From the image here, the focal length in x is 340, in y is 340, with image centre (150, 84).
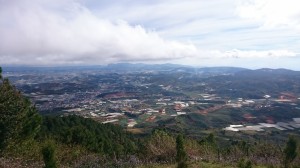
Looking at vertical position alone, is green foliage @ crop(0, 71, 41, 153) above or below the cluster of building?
above

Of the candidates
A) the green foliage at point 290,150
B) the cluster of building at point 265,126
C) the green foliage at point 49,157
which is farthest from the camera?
the cluster of building at point 265,126

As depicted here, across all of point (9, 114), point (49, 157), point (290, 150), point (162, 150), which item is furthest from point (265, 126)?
point (49, 157)

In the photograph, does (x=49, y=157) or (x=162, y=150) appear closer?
(x=49, y=157)

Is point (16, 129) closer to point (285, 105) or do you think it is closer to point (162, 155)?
point (162, 155)

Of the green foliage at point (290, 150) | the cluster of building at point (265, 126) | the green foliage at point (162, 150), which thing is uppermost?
the green foliage at point (290, 150)

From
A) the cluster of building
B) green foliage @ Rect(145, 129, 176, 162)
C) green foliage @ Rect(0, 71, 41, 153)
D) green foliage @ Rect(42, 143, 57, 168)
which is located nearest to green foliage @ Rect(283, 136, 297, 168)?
green foliage @ Rect(145, 129, 176, 162)

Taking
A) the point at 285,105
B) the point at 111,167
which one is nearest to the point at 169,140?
the point at 111,167

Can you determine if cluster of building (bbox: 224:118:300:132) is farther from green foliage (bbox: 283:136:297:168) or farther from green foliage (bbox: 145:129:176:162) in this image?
green foliage (bbox: 283:136:297:168)

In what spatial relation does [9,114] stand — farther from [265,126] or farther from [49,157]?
[265,126]

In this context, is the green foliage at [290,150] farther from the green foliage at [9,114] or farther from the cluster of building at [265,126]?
the cluster of building at [265,126]

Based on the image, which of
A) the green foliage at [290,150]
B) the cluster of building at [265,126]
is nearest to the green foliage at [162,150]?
the green foliage at [290,150]

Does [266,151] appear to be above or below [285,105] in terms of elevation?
above
